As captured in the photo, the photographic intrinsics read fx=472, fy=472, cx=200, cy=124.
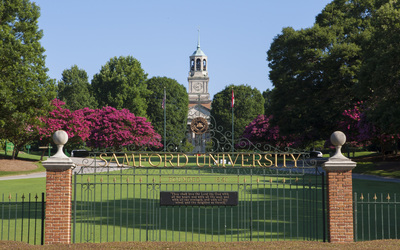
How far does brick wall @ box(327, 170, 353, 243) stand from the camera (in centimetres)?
1138

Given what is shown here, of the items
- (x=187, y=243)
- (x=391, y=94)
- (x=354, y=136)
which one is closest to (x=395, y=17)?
(x=391, y=94)

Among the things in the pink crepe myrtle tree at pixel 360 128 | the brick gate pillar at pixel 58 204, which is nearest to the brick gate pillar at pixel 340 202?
the brick gate pillar at pixel 58 204

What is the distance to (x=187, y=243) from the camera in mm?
11188

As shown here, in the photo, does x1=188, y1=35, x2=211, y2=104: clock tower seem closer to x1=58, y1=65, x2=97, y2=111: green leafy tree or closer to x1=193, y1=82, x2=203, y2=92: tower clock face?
x1=193, y1=82, x2=203, y2=92: tower clock face

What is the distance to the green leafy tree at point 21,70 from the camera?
32812 mm

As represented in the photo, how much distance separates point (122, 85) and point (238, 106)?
77.1ft

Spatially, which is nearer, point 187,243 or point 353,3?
point 187,243

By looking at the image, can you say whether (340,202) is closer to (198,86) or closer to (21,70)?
(21,70)

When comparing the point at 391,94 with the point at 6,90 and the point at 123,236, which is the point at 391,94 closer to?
the point at 123,236

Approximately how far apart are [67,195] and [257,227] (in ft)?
19.4

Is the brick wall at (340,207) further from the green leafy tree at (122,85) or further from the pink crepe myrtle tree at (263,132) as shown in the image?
the green leafy tree at (122,85)

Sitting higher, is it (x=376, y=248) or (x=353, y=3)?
(x=353, y=3)

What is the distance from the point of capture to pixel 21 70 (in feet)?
110

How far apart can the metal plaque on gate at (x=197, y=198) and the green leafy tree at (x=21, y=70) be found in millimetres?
24293
